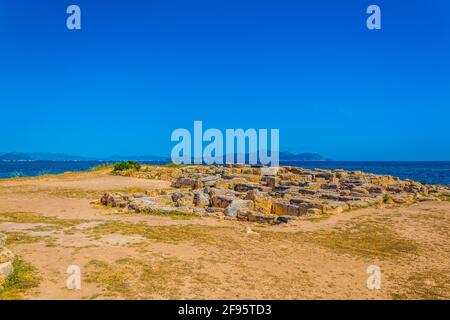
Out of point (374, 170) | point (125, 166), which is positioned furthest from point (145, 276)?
point (374, 170)

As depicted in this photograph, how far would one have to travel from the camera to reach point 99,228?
1146 centimetres

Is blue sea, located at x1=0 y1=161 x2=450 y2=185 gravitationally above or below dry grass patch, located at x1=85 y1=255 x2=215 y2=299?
below

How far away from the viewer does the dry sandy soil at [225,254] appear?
6.92m

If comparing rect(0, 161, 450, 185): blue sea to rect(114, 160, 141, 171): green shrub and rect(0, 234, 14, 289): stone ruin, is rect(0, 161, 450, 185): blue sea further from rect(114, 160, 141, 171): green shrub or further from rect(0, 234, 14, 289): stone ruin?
rect(0, 234, 14, 289): stone ruin

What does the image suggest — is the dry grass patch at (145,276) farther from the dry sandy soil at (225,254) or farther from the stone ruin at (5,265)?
the stone ruin at (5,265)

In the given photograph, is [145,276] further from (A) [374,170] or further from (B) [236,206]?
(A) [374,170]

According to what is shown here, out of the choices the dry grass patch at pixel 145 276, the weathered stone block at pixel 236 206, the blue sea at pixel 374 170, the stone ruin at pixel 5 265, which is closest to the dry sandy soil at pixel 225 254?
the dry grass patch at pixel 145 276

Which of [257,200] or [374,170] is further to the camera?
[374,170]

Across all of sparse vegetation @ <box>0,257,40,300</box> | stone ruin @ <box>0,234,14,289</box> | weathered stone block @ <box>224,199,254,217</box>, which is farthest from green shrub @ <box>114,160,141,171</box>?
sparse vegetation @ <box>0,257,40,300</box>

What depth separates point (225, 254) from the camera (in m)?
9.29

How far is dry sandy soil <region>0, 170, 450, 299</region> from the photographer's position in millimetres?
6922

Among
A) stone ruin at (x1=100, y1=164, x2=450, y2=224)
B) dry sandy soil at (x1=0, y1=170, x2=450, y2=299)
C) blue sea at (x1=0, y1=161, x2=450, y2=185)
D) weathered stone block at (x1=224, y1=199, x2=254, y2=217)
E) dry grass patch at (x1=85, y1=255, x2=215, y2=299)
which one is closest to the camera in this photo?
dry grass patch at (x1=85, y1=255, x2=215, y2=299)
